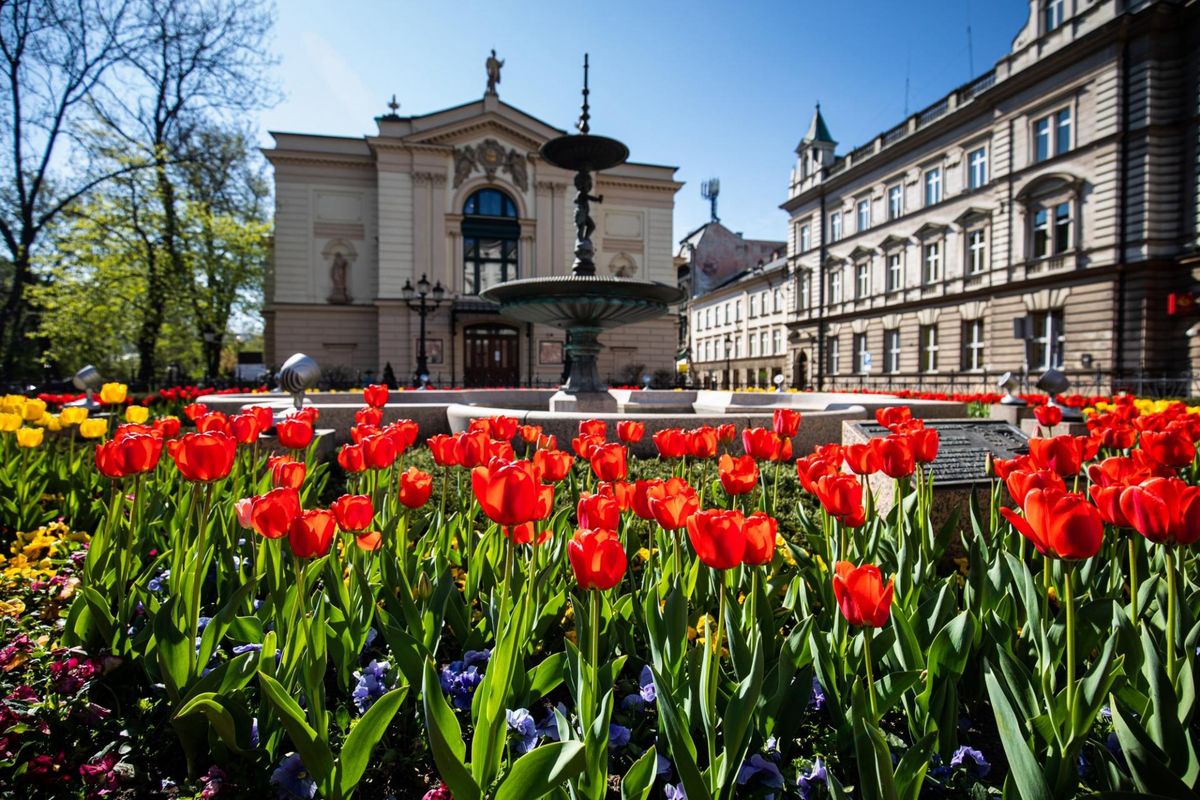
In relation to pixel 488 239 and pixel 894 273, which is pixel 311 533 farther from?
pixel 894 273

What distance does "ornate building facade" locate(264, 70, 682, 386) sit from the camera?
103 feet

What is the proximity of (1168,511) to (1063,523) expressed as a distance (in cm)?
29

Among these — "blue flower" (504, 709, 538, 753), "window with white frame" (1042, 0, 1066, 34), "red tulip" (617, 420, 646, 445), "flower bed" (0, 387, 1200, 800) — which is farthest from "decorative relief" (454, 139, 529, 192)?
"blue flower" (504, 709, 538, 753)

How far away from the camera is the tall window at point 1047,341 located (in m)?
25.9

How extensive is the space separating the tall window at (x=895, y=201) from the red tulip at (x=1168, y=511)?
37637 mm

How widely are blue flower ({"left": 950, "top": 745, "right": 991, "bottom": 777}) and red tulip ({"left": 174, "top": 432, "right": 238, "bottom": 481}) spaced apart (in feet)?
7.37

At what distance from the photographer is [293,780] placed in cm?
158

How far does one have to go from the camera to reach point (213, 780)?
162 cm

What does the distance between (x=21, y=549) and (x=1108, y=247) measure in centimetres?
3081

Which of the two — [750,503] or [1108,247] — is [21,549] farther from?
[1108,247]

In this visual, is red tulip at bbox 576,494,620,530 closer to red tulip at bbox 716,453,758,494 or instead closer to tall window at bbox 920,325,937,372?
red tulip at bbox 716,453,758,494

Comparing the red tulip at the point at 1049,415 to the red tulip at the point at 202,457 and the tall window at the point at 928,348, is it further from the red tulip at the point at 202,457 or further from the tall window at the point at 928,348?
the tall window at the point at 928,348

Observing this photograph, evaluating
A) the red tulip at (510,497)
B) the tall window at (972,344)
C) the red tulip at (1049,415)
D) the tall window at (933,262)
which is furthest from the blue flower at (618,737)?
the tall window at (933,262)

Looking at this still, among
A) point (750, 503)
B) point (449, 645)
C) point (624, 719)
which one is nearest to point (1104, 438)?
point (750, 503)
